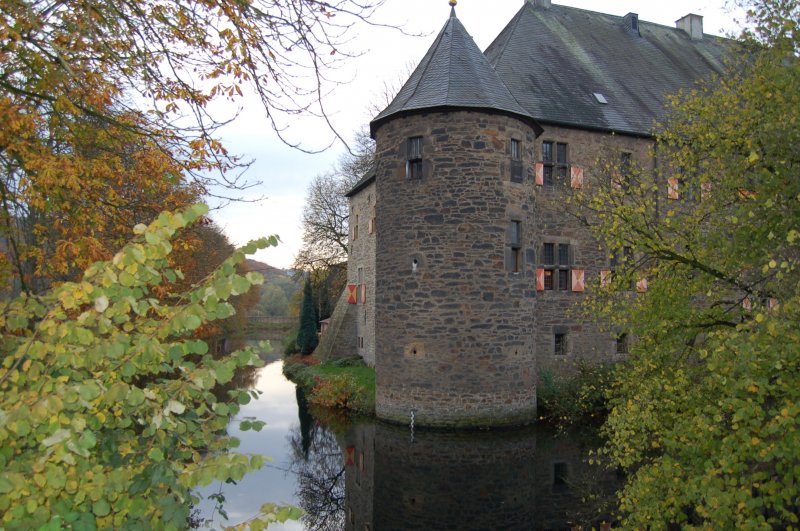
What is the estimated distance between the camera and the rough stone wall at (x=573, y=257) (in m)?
14.0

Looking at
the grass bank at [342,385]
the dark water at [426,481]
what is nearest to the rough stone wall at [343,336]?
the grass bank at [342,385]

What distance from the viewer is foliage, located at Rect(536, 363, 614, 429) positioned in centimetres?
1233

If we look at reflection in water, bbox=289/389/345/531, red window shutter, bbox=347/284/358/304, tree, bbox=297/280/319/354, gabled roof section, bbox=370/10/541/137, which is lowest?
reflection in water, bbox=289/389/345/531

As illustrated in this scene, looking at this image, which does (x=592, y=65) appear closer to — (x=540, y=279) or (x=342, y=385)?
(x=540, y=279)

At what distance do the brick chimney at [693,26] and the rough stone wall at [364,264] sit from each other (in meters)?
12.9

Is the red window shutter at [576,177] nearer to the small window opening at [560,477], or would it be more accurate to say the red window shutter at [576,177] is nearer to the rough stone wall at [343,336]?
the small window opening at [560,477]

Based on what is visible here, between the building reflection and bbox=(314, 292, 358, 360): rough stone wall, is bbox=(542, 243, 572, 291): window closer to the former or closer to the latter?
the building reflection

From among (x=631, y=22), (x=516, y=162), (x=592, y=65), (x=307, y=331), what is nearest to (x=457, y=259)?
(x=516, y=162)

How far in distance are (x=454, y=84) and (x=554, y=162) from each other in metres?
3.93

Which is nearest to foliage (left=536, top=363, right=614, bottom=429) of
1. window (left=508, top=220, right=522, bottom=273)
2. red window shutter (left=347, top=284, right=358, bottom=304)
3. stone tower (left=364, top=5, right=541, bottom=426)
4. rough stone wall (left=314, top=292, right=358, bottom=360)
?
stone tower (left=364, top=5, right=541, bottom=426)

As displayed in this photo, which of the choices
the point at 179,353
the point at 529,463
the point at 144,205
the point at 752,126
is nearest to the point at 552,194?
the point at 529,463

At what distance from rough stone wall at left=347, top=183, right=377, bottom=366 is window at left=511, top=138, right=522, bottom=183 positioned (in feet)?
22.0

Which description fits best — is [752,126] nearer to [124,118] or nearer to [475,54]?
[124,118]

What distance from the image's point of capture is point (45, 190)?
4539 millimetres
